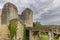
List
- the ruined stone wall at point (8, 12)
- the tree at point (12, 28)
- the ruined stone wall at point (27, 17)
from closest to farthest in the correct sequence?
the tree at point (12, 28), the ruined stone wall at point (8, 12), the ruined stone wall at point (27, 17)

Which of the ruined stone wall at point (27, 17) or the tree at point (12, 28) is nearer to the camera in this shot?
the tree at point (12, 28)

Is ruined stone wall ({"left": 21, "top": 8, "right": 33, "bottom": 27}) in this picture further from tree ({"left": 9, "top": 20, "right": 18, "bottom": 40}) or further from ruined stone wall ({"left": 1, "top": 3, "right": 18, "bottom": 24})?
tree ({"left": 9, "top": 20, "right": 18, "bottom": 40})

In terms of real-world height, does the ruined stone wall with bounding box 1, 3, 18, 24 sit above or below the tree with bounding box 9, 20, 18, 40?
above

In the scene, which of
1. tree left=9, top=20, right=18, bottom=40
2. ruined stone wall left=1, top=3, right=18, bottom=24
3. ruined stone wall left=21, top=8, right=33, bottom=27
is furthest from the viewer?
ruined stone wall left=21, top=8, right=33, bottom=27

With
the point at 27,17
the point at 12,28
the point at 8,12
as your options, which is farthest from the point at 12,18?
the point at 27,17

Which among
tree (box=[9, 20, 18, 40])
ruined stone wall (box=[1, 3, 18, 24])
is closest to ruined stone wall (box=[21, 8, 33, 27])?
ruined stone wall (box=[1, 3, 18, 24])

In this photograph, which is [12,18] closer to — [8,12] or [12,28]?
[8,12]

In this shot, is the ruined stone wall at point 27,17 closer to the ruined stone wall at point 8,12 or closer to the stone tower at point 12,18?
the stone tower at point 12,18

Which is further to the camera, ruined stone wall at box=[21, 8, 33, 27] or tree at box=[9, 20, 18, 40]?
ruined stone wall at box=[21, 8, 33, 27]

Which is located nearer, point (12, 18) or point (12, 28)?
point (12, 28)

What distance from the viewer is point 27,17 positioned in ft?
131

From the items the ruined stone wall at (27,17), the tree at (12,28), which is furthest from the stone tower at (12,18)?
the tree at (12,28)

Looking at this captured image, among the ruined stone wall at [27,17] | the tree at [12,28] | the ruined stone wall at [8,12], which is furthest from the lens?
the ruined stone wall at [27,17]

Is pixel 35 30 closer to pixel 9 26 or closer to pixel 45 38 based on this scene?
pixel 9 26
